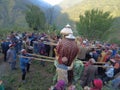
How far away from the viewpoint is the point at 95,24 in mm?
60000

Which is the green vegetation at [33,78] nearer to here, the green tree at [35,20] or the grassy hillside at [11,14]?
the green tree at [35,20]

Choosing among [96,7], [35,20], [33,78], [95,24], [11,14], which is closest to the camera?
[33,78]

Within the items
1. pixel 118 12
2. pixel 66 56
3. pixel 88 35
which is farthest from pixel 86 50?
pixel 118 12

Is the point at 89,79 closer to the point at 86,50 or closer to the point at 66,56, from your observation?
the point at 66,56

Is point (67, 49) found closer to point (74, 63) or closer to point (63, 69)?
point (63, 69)

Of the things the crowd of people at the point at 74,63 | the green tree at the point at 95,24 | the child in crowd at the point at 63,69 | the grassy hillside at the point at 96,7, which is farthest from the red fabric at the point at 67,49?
the grassy hillside at the point at 96,7

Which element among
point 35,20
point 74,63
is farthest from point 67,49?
point 35,20

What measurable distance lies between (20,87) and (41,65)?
3.07 meters

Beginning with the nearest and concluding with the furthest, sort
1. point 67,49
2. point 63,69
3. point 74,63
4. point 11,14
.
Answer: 1. point 67,49
2. point 63,69
3. point 74,63
4. point 11,14

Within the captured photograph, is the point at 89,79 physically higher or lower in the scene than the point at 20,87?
higher

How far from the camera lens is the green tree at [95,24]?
195 feet

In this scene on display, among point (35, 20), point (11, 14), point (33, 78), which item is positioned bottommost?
point (33, 78)

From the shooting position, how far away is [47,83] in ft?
43.2

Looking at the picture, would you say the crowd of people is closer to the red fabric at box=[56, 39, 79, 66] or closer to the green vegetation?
the red fabric at box=[56, 39, 79, 66]
